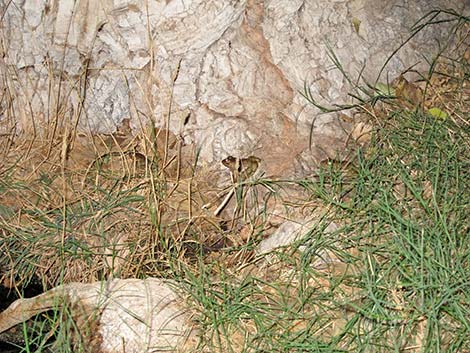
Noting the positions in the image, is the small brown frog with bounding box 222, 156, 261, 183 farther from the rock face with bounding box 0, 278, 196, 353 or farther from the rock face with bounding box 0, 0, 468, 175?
the rock face with bounding box 0, 278, 196, 353

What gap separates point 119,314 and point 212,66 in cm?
98

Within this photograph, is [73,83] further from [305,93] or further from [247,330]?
[247,330]

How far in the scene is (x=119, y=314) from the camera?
7.16 ft

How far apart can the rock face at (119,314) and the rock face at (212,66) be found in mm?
653

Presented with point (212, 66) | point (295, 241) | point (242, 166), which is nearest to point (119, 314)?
point (295, 241)

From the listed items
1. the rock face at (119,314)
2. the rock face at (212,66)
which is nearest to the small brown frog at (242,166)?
the rock face at (212,66)

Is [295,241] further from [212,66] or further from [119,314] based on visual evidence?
[212,66]

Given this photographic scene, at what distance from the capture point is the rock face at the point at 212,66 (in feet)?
9.00

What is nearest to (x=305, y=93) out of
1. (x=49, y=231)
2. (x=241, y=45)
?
(x=241, y=45)

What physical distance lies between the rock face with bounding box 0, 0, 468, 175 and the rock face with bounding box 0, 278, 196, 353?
25.7 inches

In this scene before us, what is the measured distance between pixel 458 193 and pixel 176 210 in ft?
2.89

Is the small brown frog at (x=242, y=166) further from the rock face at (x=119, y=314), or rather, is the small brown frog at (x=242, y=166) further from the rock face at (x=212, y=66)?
the rock face at (x=119, y=314)

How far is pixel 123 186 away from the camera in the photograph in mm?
2635

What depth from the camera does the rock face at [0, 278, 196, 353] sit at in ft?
6.97
